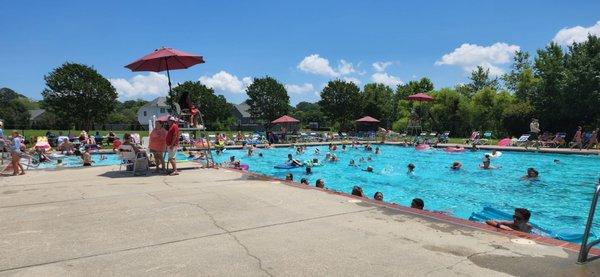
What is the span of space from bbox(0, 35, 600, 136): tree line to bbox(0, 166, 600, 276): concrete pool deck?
193 inches

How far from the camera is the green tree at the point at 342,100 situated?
191ft

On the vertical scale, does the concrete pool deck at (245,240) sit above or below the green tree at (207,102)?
below

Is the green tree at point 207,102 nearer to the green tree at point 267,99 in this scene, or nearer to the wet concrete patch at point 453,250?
the green tree at point 267,99

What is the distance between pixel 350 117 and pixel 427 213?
53.7 metres

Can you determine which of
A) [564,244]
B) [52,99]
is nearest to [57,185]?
[564,244]

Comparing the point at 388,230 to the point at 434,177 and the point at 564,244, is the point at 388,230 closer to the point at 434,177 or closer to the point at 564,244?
the point at 564,244

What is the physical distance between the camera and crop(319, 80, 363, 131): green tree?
2288 inches

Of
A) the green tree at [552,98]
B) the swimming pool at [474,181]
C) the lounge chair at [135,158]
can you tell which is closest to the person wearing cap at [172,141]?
the lounge chair at [135,158]

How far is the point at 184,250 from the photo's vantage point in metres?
4.20

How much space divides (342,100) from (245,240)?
5458 cm

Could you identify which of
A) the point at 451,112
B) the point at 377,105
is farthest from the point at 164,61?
the point at 377,105

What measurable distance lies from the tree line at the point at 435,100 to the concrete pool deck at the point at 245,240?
193 inches

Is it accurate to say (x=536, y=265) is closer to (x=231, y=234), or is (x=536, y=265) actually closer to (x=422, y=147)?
(x=231, y=234)

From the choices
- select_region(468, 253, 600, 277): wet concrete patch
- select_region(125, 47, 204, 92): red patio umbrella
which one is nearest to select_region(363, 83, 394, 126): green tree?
select_region(125, 47, 204, 92): red patio umbrella
